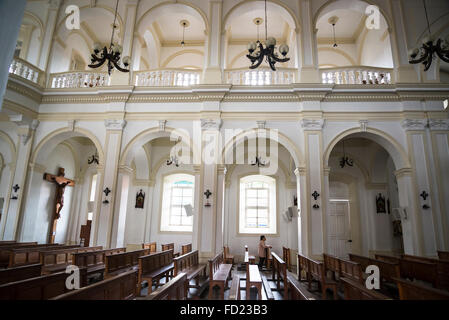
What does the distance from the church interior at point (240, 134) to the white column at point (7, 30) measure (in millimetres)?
4233

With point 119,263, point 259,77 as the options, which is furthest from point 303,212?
point 119,263

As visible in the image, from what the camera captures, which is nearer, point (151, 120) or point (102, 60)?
point (102, 60)

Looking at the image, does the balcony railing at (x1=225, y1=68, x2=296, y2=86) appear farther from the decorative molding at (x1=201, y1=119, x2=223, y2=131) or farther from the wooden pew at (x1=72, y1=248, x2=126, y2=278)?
the wooden pew at (x1=72, y1=248, x2=126, y2=278)

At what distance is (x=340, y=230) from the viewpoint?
12070 millimetres

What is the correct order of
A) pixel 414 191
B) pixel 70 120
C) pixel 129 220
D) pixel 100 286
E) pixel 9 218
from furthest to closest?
pixel 129 220, pixel 70 120, pixel 9 218, pixel 414 191, pixel 100 286

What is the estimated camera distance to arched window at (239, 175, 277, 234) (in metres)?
12.6

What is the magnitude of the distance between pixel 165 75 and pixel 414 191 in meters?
8.65

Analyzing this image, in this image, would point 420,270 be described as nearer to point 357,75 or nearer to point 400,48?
point 357,75

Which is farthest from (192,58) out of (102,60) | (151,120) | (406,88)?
(406,88)

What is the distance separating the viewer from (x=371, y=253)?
1096cm

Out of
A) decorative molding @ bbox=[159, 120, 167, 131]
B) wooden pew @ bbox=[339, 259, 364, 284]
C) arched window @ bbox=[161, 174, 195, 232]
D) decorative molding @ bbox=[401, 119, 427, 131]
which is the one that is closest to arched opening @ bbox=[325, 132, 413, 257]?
decorative molding @ bbox=[401, 119, 427, 131]

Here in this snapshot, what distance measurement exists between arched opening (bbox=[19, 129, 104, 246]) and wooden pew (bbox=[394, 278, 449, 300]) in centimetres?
815

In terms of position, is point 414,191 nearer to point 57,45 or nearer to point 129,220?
point 129,220

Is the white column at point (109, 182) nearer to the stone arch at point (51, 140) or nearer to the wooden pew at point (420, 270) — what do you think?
the stone arch at point (51, 140)
